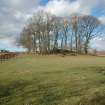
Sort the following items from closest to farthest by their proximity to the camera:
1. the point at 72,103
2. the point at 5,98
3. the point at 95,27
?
the point at 72,103 < the point at 5,98 < the point at 95,27

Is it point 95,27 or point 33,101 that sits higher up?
point 95,27

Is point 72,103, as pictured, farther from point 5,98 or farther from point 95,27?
point 95,27

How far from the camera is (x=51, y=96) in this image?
34.3ft

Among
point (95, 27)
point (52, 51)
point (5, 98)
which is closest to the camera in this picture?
point (5, 98)

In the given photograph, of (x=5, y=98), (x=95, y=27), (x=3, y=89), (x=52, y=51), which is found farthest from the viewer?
(x=95, y=27)

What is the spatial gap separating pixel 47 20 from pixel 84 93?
63.3 m

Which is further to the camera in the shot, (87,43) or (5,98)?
(87,43)

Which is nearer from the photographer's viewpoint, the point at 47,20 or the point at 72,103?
the point at 72,103

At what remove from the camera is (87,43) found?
2741 inches

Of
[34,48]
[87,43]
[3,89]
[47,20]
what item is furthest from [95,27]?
[3,89]

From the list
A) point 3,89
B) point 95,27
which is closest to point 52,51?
point 95,27

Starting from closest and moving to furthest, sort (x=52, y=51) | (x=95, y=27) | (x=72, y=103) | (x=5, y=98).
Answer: (x=72, y=103) → (x=5, y=98) → (x=52, y=51) → (x=95, y=27)

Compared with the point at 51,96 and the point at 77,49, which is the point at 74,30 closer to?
the point at 77,49

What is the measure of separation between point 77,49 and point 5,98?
6067cm
